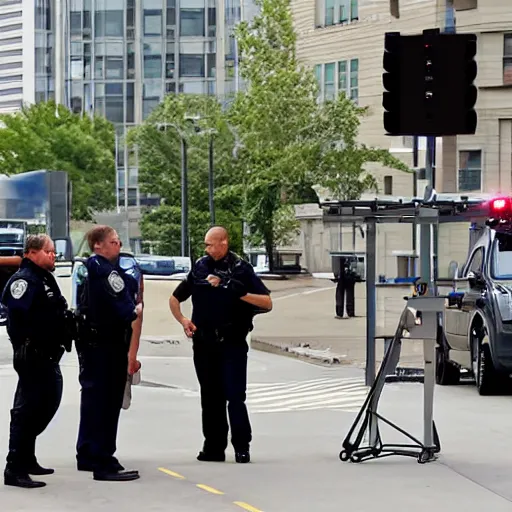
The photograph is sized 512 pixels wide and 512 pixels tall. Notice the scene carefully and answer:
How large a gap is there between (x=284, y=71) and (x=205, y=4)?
7862 cm

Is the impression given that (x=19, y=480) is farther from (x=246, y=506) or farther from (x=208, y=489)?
(x=246, y=506)

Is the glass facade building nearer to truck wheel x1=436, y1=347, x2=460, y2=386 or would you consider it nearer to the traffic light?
truck wheel x1=436, y1=347, x2=460, y2=386

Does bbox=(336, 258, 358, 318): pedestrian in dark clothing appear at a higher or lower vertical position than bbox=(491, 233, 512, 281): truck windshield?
lower

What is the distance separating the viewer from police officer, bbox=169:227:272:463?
11281 millimetres

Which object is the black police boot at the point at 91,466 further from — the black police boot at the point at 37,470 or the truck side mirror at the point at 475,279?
the truck side mirror at the point at 475,279

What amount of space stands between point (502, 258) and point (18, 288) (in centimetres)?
907

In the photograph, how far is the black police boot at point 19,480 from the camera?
1005 centimetres

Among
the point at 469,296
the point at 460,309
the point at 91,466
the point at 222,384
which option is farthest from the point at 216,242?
the point at 460,309

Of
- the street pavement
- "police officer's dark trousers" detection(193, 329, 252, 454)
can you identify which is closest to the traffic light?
"police officer's dark trousers" detection(193, 329, 252, 454)

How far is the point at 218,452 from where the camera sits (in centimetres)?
1145

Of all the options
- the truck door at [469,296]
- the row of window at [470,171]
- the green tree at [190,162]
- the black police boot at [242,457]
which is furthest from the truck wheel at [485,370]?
the green tree at [190,162]

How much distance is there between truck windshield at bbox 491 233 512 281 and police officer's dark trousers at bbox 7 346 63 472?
28.3ft

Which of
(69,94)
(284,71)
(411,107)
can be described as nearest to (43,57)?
(69,94)

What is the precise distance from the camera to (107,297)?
10.4m
